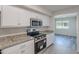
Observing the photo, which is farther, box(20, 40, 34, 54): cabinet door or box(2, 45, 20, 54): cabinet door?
box(20, 40, 34, 54): cabinet door

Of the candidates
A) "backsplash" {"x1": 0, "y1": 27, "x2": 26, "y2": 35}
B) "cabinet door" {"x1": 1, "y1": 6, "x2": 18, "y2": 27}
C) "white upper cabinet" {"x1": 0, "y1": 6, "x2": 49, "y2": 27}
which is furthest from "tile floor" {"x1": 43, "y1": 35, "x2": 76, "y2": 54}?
"cabinet door" {"x1": 1, "y1": 6, "x2": 18, "y2": 27}

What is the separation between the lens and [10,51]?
1713 mm

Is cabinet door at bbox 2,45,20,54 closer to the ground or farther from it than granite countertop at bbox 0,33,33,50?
closer to the ground

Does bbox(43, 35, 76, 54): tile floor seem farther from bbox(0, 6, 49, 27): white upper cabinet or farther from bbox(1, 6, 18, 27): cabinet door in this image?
bbox(1, 6, 18, 27): cabinet door

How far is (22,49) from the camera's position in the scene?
2.09 metres

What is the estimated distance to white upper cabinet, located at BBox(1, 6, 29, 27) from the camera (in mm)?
2022

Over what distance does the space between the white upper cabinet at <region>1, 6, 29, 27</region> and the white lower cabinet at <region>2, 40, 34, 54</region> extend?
0.71 meters

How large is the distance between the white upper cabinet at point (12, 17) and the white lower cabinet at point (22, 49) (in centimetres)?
71

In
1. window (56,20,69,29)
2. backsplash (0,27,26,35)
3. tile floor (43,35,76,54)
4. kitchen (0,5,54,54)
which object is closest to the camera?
kitchen (0,5,54,54)

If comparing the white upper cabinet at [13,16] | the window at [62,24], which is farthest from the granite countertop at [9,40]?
the window at [62,24]

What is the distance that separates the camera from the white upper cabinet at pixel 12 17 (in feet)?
6.64
